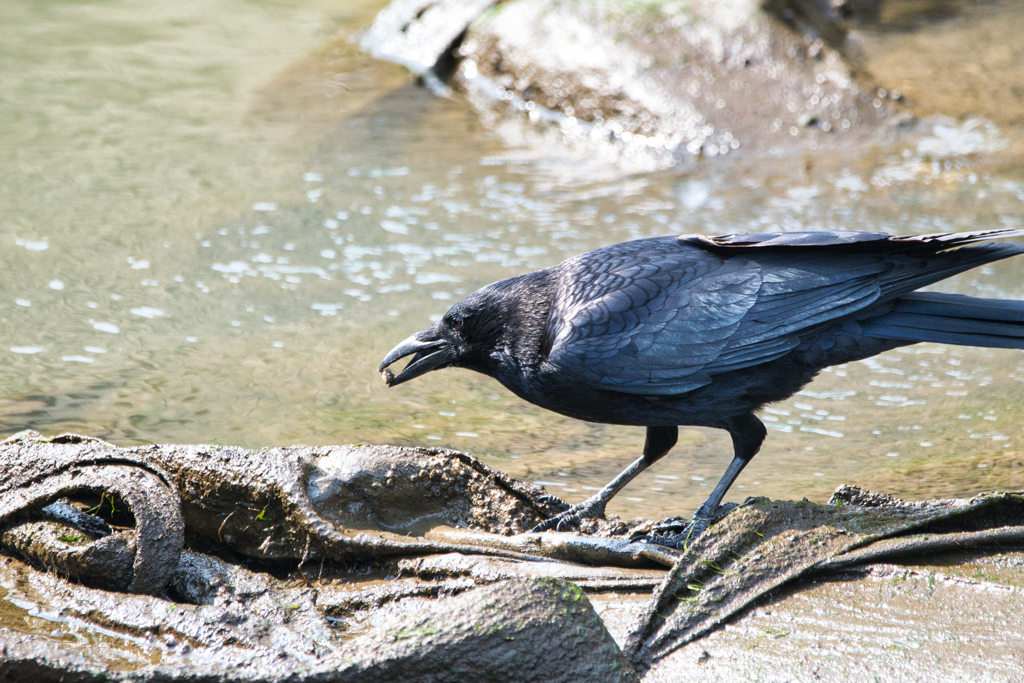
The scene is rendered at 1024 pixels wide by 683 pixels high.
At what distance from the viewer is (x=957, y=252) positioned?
3273 millimetres

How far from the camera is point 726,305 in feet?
11.0

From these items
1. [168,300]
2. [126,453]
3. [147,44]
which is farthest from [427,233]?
[147,44]

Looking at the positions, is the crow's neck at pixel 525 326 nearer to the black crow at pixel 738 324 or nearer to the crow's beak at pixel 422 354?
the black crow at pixel 738 324

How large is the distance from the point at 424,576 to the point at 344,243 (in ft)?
13.3

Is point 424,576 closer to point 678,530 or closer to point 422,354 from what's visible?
point 678,530

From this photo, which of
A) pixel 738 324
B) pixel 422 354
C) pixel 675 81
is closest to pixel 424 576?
pixel 422 354

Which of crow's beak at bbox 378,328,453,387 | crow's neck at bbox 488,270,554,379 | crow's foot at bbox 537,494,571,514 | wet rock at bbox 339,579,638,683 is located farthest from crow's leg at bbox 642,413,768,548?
crow's beak at bbox 378,328,453,387

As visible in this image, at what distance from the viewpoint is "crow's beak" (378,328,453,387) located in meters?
3.76

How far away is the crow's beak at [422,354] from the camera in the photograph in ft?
12.3

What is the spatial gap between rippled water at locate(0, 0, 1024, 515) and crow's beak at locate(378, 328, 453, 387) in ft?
2.28

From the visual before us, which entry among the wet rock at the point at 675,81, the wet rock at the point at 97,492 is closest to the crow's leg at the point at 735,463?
the wet rock at the point at 97,492

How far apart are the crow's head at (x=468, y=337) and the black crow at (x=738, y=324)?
0.17m

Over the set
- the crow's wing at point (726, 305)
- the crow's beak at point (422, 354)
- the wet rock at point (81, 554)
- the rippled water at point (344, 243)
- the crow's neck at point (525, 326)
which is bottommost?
the rippled water at point (344, 243)

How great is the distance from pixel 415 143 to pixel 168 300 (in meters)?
3.30
